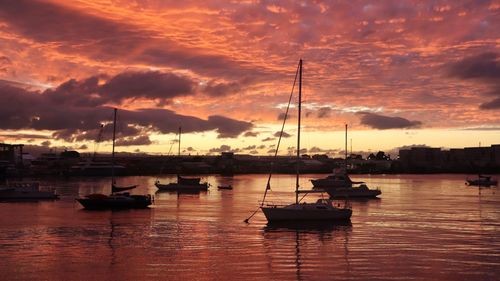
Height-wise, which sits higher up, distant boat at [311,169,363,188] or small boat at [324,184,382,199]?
distant boat at [311,169,363,188]

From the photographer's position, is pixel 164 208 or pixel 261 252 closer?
pixel 261 252

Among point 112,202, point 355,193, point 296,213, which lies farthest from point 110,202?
point 355,193

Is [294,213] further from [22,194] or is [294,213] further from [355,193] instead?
[22,194]

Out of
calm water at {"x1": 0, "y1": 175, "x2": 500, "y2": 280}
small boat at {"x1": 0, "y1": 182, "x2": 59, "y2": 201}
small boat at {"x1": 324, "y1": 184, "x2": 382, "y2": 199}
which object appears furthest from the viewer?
small boat at {"x1": 324, "y1": 184, "x2": 382, "y2": 199}

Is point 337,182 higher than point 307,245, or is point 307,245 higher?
point 337,182

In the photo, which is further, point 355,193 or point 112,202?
point 355,193

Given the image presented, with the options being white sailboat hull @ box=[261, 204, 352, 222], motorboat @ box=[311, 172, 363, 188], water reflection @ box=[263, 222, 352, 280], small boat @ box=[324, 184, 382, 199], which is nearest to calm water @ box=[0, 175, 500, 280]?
water reflection @ box=[263, 222, 352, 280]

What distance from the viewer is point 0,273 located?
31.6 m

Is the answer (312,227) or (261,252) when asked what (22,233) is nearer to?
(261,252)

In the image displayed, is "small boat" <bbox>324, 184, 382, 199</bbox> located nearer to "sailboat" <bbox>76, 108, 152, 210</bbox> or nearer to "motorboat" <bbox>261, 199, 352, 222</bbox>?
"sailboat" <bbox>76, 108, 152, 210</bbox>

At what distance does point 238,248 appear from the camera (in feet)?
134

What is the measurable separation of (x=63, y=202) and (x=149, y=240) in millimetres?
45412

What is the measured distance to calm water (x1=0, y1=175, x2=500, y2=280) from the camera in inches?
1262

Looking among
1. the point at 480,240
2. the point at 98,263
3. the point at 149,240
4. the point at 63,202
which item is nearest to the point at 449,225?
the point at 480,240
